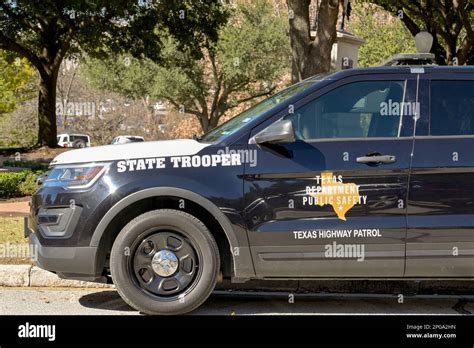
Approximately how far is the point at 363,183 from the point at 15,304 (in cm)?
308

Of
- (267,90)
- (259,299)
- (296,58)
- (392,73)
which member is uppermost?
(267,90)

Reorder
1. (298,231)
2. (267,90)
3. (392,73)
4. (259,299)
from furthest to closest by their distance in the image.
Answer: (267,90) → (259,299) → (392,73) → (298,231)

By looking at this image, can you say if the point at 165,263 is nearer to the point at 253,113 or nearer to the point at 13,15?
the point at 253,113

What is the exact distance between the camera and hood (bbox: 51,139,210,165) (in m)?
4.91

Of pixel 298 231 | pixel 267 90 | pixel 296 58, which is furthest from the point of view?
pixel 267 90

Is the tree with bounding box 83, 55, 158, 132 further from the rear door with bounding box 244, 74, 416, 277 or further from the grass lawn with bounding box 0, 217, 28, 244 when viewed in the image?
the rear door with bounding box 244, 74, 416, 277

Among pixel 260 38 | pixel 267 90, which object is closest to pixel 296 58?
pixel 260 38

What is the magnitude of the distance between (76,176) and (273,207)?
1.57m

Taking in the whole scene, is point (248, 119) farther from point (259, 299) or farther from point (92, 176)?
point (259, 299)

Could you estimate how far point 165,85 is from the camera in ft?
135

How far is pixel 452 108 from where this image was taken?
5.04m

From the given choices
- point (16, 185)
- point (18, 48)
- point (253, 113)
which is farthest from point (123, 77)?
point (253, 113)

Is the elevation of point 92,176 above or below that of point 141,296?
above

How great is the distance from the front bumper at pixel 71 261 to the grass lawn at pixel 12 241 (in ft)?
4.57
